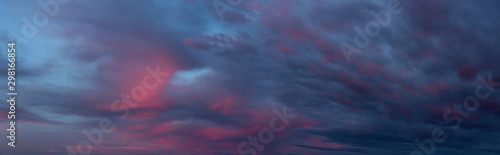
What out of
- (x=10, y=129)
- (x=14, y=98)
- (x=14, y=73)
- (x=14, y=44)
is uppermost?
(x=14, y=44)

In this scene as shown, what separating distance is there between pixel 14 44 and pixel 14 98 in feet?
22.9

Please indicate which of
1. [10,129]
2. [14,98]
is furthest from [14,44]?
[10,129]

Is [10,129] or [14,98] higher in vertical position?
[14,98]

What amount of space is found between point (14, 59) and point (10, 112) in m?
7.26

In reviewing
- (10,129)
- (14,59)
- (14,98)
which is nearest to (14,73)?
(14,59)

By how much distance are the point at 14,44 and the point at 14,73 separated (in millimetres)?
3472

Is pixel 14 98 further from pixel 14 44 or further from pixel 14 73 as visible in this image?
pixel 14 44

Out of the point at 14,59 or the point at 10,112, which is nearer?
the point at 14,59

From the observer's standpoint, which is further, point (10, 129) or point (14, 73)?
point (10, 129)

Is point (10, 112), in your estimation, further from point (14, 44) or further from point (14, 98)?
point (14, 44)

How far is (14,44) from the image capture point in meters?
31.3

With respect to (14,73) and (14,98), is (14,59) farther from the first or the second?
(14,98)

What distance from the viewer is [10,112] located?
33156mm

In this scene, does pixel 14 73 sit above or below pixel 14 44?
below
